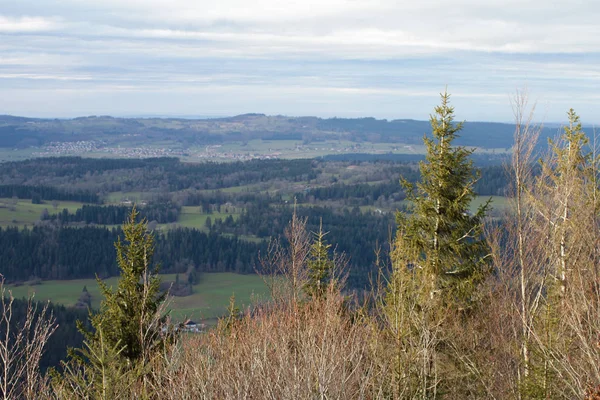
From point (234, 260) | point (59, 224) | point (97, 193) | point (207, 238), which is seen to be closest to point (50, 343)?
point (234, 260)

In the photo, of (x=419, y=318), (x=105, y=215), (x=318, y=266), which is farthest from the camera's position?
(x=105, y=215)

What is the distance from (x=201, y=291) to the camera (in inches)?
3221

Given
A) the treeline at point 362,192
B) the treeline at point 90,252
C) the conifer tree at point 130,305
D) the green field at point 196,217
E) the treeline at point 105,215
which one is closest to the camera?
the conifer tree at point 130,305

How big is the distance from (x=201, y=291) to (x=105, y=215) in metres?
52.6

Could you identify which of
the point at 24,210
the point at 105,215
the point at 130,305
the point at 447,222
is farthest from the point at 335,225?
the point at 130,305

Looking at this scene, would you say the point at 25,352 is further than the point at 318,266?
No

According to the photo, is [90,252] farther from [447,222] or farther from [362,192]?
[447,222]

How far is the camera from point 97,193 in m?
158

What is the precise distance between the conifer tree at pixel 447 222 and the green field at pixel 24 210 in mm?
115224

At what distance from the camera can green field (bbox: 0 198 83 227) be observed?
119606mm

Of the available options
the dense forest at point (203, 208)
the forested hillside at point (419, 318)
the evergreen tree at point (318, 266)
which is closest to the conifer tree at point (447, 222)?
the forested hillside at point (419, 318)

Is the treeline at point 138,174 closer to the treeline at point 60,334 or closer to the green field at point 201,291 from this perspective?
the green field at point 201,291

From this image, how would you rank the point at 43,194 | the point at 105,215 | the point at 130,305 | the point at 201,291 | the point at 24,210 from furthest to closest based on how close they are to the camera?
the point at 43,194 < the point at 24,210 < the point at 105,215 < the point at 201,291 < the point at 130,305

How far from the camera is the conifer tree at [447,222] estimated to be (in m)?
15.5
